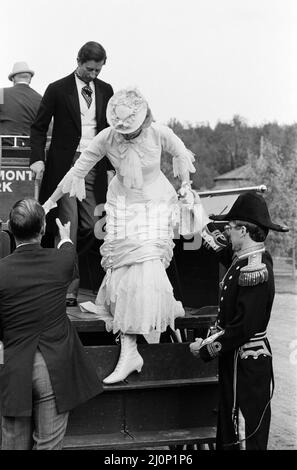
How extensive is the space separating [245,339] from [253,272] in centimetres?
33

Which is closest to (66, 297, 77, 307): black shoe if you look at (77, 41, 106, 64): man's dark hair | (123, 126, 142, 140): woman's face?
(123, 126, 142, 140): woman's face

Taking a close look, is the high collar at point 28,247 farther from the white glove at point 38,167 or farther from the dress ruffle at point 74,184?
the white glove at point 38,167

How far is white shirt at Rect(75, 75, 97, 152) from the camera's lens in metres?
4.78

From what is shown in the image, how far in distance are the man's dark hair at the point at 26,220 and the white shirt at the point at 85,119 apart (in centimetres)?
167

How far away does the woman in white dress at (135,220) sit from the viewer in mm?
3723

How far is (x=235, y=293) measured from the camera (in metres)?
3.57

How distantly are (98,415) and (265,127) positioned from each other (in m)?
67.5

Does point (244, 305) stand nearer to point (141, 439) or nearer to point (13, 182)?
point (141, 439)

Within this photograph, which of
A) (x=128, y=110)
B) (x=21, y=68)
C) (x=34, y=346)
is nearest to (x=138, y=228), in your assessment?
(x=128, y=110)

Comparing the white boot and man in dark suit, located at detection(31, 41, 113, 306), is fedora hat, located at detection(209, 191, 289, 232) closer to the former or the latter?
the white boot

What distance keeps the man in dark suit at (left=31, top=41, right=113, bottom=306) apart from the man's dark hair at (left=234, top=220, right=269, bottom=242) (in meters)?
1.44

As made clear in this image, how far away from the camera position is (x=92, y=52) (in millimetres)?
4547
